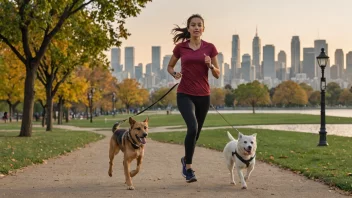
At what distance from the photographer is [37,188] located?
26.0ft

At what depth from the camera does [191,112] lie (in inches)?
308

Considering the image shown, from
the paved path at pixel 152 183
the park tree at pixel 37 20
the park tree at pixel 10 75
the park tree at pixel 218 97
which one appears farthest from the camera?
the park tree at pixel 218 97

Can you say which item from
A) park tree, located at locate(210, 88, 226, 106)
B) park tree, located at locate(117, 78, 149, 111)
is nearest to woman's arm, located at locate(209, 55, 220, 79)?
park tree, located at locate(117, 78, 149, 111)

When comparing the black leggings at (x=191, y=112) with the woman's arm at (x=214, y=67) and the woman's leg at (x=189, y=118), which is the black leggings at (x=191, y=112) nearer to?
the woman's leg at (x=189, y=118)

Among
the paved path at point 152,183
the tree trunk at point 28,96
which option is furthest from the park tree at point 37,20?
the paved path at point 152,183

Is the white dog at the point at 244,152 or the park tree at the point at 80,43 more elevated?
the park tree at the point at 80,43

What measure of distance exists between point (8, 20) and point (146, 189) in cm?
1424

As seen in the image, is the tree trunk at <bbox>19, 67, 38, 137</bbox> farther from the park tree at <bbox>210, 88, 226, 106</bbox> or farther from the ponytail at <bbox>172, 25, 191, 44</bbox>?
the park tree at <bbox>210, 88, 226, 106</bbox>

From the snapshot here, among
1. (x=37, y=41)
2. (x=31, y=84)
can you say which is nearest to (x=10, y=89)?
(x=37, y=41)

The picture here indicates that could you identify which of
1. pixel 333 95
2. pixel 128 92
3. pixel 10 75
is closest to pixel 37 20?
pixel 10 75

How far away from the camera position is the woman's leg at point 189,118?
7828 mm

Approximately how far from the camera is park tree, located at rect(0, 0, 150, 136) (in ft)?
62.9

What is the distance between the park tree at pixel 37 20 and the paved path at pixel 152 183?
945 centimetres

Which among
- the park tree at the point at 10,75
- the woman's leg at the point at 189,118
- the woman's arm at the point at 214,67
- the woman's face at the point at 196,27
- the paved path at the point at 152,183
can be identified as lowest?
the paved path at the point at 152,183
